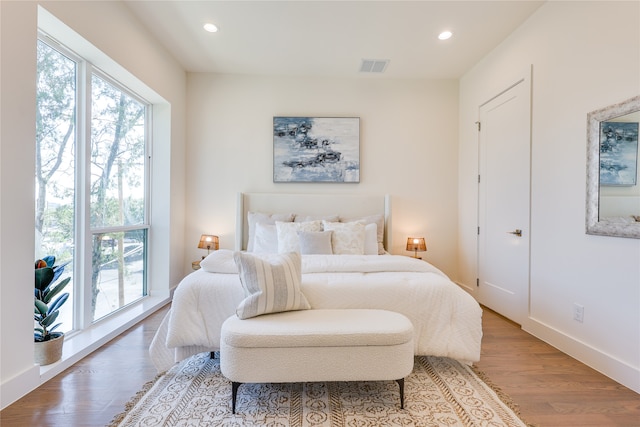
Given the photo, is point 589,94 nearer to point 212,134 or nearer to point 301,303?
point 301,303

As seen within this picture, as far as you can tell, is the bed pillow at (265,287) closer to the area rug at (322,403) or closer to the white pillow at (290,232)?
the area rug at (322,403)

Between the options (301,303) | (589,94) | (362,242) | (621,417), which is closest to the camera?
(621,417)

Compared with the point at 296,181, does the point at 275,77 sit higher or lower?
higher

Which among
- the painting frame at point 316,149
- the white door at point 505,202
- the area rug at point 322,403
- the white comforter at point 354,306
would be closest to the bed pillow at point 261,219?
the painting frame at point 316,149

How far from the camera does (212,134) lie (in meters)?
3.98

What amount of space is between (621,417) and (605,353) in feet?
1.87

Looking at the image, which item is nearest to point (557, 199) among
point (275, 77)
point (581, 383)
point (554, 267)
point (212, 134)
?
point (554, 267)

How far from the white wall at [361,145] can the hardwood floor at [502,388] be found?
178cm

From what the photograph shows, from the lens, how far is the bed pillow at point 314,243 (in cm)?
299

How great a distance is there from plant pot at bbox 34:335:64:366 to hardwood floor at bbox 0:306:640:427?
0.13 metres

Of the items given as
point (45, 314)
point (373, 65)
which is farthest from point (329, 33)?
point (45, 314)

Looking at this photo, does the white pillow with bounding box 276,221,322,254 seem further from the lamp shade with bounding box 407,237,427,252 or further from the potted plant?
the potted plant

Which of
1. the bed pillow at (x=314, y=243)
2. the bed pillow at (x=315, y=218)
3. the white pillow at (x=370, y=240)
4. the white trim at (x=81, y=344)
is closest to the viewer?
the white trim at (x=81, y=344)

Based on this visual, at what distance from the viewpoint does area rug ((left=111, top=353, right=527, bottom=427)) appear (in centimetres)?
156
